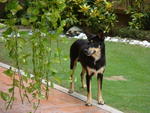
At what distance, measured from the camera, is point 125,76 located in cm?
914

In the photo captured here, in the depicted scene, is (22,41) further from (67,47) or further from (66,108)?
(67,47)

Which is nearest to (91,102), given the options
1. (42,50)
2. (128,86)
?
(128,86)

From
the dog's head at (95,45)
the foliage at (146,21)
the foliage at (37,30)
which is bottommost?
the foliage at (146,21)

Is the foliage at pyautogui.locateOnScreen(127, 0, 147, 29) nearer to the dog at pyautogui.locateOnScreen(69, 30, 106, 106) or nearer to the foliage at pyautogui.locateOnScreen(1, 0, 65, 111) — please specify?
the dog at pyautogui.locateOnScreen(69, 30, 106, 106)

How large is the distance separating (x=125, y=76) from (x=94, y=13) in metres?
6.22

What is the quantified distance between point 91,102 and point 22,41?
9.06ft

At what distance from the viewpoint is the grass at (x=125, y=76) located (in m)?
6.96

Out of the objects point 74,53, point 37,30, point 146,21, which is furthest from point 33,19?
point 146,21

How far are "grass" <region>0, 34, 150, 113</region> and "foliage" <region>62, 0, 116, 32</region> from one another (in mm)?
2097

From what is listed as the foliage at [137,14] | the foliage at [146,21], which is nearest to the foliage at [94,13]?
the foliage at [137,14]

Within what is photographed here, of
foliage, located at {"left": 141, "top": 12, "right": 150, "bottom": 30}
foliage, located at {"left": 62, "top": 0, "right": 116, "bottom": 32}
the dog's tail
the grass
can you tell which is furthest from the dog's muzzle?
foliage, located at {"left": 141, "top": 12, "right": 150, "bottom": 30}

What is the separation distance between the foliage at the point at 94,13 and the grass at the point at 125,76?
210 cm

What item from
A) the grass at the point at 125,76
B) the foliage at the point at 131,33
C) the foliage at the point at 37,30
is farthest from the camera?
the foliage at the point at 131,33

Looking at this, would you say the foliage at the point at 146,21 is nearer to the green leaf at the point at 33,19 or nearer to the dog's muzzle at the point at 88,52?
the dog's muzzle at the point at 88,52
